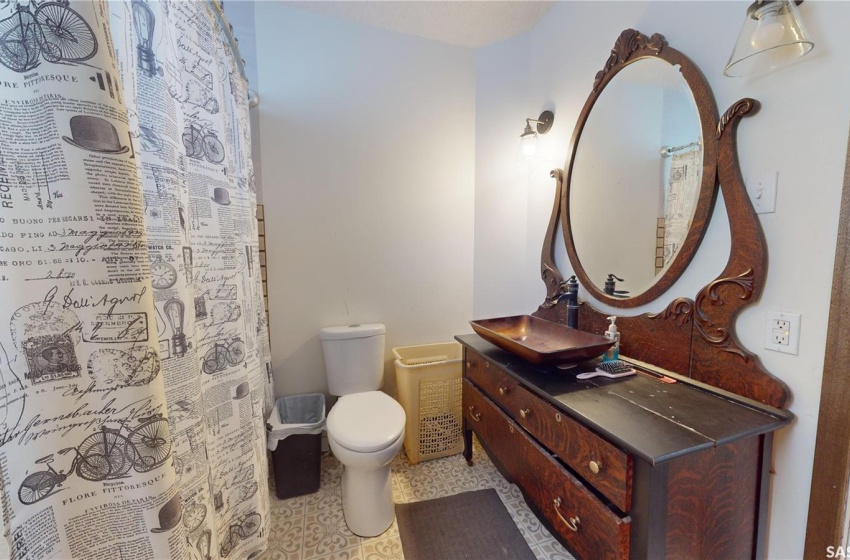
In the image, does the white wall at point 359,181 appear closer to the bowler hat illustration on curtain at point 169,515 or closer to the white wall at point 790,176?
the white wall at point 790,176

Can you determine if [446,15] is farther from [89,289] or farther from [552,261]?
[89,289]

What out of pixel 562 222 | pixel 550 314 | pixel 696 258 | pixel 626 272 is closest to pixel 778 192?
A: pixel 696 258

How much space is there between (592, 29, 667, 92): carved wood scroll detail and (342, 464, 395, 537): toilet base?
215cm

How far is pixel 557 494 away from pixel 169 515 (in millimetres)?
1093

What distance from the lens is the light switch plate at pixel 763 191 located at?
37.5 inches

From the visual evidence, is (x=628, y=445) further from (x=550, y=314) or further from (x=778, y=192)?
(x=550, y=314)

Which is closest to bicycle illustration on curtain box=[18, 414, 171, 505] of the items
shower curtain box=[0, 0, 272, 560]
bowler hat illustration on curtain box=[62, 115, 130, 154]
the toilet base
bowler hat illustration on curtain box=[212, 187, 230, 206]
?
shower curtain box=[0, 0, 272, 560]

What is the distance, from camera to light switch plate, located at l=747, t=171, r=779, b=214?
0.95m

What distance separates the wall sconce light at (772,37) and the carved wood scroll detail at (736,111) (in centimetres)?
9

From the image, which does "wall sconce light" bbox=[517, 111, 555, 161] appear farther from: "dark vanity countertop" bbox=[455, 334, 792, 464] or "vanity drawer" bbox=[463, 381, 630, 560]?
"vanity drawer" bbox=[463, 381, 630, 560]

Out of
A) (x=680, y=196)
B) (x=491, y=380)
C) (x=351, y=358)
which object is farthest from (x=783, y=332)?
(x=351, y=358)

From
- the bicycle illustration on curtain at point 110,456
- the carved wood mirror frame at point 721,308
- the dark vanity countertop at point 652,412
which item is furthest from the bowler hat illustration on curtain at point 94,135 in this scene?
the carved wood mirror frame at point 721,308

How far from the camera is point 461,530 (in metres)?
1.46

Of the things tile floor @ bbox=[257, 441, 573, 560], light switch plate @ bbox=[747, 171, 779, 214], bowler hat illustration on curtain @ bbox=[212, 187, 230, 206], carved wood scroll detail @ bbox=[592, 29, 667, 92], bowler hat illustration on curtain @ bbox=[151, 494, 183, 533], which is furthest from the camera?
tile floor @ bbox=[257, 441, 573, 560]
